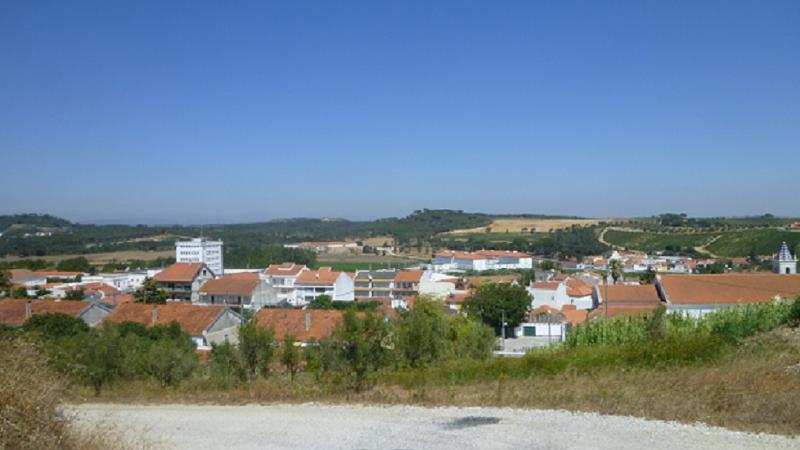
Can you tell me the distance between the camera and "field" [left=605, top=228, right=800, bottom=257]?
318 feet

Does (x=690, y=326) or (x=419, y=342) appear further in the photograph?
(x=690, y=326)

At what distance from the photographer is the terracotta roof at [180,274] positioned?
2498 inches

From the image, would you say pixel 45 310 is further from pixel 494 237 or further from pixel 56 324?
pixel 494 237

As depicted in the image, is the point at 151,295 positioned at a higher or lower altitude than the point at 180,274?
lower

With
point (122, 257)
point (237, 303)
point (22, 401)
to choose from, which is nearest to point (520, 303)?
point (237, 303)

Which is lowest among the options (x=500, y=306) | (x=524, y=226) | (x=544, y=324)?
(x=544, y=324)

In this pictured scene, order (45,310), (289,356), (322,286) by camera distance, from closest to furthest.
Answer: (289,356) < (45,310) < (322,286)

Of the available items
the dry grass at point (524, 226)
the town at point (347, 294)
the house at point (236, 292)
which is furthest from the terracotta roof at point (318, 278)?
the dry grass at point (524, 226)

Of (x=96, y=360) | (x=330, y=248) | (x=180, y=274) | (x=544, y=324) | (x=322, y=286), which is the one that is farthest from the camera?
(x=330, y=248)

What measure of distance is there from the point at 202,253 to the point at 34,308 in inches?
2362

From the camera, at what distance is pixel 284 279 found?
240ft

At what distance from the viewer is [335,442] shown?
7.70 m

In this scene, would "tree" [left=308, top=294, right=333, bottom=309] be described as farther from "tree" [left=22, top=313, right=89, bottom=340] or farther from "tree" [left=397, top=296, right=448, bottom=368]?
"tree" [left=397, top=296, right=448, bottom=368]

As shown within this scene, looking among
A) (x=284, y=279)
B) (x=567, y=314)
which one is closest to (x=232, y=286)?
(x=284, y=279)
